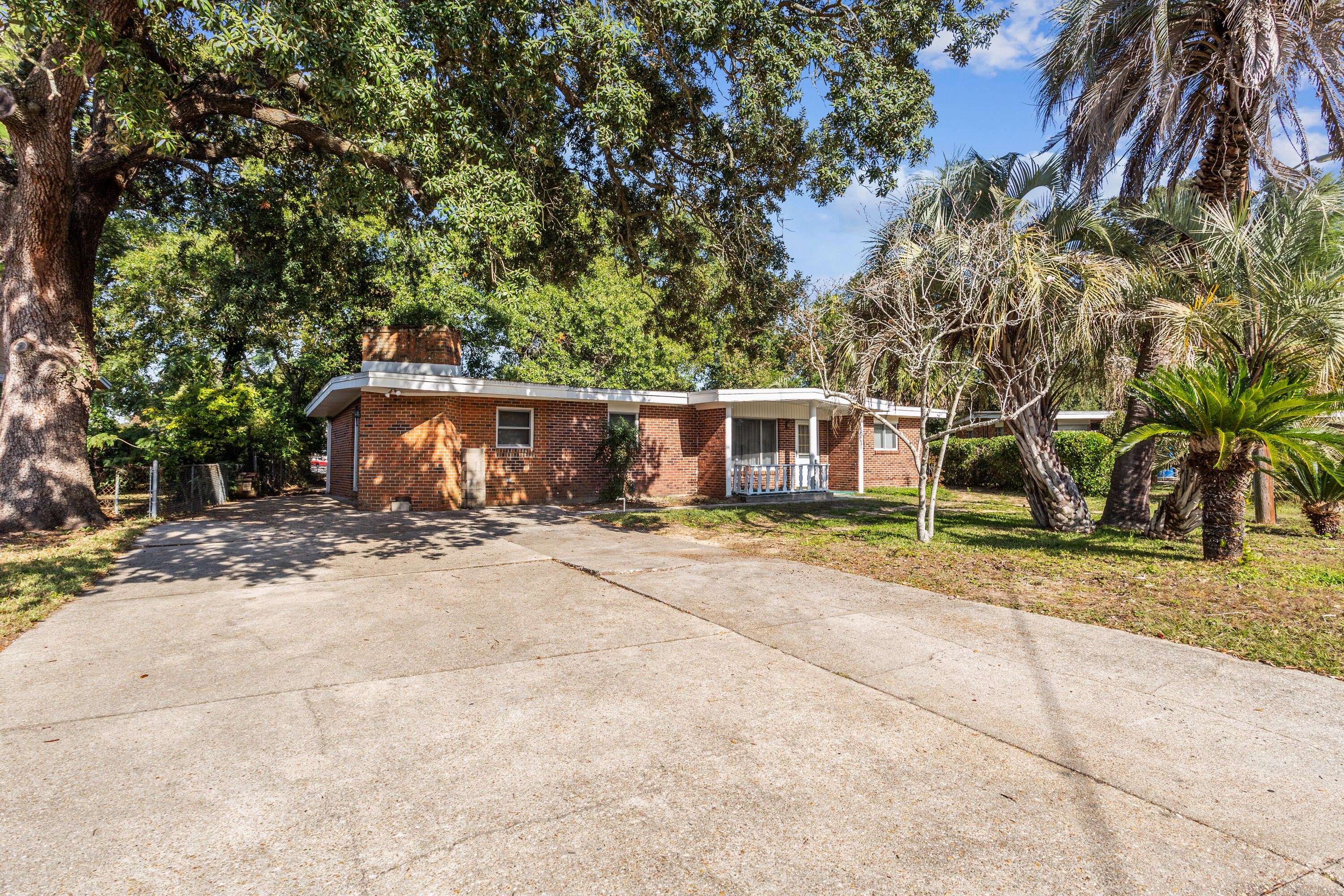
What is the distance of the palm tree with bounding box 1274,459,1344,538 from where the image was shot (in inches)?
373

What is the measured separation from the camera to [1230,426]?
7234mm

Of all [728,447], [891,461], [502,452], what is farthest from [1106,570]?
[891,461]

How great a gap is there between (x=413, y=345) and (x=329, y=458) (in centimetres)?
650

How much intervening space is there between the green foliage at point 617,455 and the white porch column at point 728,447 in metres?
2.29

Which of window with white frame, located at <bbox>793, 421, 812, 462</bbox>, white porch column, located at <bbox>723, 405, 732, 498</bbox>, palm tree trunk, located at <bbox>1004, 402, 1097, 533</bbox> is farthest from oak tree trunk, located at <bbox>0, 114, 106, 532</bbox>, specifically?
window with white frame, located at <bbox>793, 421, 812, 462</bbox>

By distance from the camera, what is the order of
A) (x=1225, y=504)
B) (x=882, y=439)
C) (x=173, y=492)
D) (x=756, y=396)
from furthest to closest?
(x=882, y=439) → (x=756, y=396) → (x=173, y=492) → (x=1225, y=504)

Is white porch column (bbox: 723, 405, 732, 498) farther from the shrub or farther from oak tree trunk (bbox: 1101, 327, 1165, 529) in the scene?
oak tree trunk (bbox: 1101, 327, 1165, 529)

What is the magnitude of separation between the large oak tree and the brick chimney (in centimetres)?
452

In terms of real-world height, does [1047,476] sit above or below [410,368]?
below

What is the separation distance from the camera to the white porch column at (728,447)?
16.8 meters

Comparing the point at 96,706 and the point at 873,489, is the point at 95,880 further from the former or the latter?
the point at 873,489

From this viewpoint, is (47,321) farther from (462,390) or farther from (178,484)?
(462,390)

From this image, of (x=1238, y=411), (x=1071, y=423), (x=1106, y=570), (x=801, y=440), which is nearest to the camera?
(x=1238, y=411)

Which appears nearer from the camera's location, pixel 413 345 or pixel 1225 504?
pixel 1225 504
